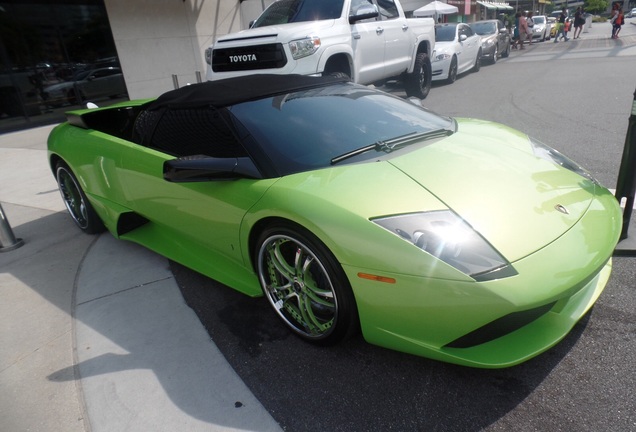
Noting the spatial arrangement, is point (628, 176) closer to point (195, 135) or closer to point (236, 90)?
point (236, 90)

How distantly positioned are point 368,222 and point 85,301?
2.22m

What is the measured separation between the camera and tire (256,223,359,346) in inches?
79.8

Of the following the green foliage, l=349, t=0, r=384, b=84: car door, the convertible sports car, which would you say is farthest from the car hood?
the green foliage

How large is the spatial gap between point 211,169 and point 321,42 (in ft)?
13.9

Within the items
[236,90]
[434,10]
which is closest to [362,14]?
[236,90]

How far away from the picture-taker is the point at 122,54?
1237cm

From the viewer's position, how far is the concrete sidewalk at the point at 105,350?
2029mm

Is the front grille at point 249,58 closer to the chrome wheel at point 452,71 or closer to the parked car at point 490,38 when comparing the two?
the chrome wheel at point 452,71

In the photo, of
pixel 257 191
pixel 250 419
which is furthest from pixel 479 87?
pixel 250 419

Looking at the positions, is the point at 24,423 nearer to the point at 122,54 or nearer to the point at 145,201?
the point at 145,201

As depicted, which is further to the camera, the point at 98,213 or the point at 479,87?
the point at 479,87

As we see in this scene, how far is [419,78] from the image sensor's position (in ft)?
28.9

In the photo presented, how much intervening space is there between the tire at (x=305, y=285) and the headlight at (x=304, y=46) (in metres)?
4.15

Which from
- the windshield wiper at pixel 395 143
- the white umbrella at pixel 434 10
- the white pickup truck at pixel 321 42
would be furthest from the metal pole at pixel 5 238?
the white umbrella at pixel 434 10
